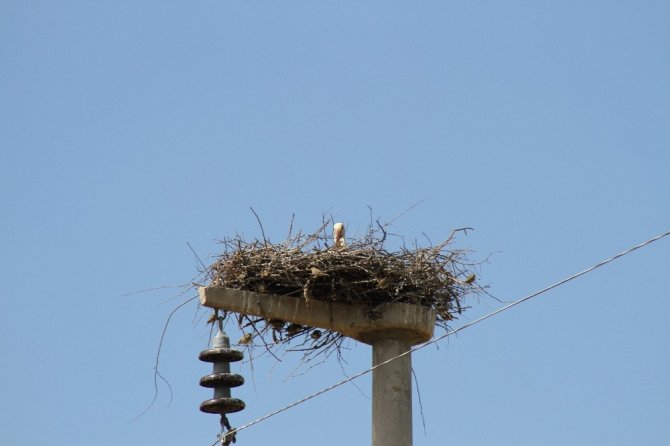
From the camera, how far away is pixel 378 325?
13875mm

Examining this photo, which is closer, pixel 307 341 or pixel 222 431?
pixel 222 431

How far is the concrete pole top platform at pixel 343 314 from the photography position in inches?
543

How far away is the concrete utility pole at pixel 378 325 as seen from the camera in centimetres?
1365

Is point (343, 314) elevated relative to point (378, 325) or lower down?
elevated

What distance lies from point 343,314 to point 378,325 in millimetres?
268

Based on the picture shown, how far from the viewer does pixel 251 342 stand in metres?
14.1

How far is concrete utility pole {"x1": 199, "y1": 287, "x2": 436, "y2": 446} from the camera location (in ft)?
44.8

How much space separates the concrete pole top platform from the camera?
1379 cm

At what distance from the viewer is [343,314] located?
1394 centimetres

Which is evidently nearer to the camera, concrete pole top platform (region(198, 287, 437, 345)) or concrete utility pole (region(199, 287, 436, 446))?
concrete utility pole (region(199, 287, 436, 446))

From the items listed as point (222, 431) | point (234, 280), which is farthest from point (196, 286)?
point (222, 431)

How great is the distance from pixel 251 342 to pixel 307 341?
41cm

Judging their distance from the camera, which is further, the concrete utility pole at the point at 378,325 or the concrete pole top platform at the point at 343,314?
the concrete pole top platform at the point at 343,314

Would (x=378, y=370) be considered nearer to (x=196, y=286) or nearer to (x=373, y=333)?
(x=373, y=333)
